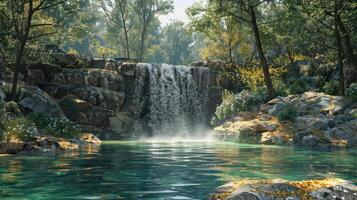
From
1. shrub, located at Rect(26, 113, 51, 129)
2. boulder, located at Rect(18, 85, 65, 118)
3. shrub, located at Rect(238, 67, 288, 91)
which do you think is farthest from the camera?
shrub, located at Rect(238, 67, 288, 91)

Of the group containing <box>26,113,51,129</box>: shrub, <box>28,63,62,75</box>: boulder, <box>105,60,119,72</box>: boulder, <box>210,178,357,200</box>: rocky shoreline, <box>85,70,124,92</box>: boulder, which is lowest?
<box>210,178,357,200</box>: rocky shoreline

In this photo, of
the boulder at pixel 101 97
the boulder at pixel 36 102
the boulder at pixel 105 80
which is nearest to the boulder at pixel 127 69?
the boulder at pixel 105 80

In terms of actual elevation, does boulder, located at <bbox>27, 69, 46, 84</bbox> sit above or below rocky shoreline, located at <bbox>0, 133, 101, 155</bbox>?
above

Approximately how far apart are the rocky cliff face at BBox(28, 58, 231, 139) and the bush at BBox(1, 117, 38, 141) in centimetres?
932

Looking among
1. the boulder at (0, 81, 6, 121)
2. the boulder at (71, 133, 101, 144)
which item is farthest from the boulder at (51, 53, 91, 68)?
the boulder at (71, 133, 101, 144)

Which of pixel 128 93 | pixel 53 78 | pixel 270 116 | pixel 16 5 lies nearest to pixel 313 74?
pixel 270 116

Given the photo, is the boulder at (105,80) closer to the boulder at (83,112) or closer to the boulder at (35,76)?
the boulder at (83,112)

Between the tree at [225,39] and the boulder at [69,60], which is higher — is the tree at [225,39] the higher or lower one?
the higher one

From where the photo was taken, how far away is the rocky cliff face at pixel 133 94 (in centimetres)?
2864

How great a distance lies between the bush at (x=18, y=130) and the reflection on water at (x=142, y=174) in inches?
174

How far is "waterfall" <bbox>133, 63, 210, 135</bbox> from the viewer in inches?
1288

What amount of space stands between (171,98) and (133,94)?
3.23m

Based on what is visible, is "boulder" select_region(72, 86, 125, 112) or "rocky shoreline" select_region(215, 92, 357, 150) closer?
"rocky shoreline" select_region(215, 92, 357, 150)

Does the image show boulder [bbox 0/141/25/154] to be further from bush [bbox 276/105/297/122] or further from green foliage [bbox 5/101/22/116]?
bush [bbox 276/105/297/122]
